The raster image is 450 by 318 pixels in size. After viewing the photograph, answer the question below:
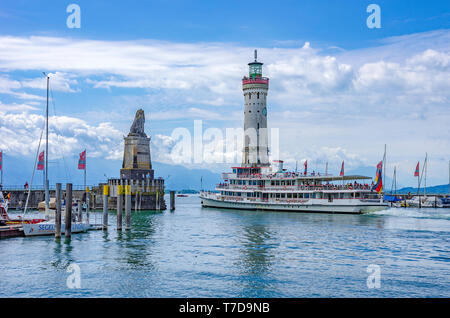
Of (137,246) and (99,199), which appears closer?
(137,246)

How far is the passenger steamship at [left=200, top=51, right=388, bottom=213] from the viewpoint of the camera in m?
72.8

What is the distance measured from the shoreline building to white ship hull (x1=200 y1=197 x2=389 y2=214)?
1508cm

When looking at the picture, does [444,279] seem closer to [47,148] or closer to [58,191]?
[58,191]

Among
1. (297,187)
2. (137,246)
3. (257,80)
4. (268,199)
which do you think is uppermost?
(257,80)

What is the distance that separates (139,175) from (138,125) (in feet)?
33.7

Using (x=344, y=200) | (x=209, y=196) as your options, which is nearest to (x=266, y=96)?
(x=209, y=196)

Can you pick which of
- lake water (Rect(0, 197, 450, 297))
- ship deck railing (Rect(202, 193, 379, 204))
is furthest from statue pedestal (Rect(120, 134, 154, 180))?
lake water (Rect(0, 197, 450, 297))

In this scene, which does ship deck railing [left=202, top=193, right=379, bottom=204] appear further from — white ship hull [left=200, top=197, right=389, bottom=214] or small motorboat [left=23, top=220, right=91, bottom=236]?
small motorboat [left=23, top=220, right=91, bottom=236]

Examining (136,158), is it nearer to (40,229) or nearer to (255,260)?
(40,229)

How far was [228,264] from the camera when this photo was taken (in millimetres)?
28906

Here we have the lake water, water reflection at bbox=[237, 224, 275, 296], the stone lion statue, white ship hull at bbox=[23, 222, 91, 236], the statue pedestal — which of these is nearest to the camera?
the lake water

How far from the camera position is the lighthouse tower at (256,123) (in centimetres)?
9375

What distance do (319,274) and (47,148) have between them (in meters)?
33.0

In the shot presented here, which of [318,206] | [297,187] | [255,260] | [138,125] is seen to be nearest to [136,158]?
[138,125]
